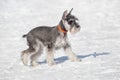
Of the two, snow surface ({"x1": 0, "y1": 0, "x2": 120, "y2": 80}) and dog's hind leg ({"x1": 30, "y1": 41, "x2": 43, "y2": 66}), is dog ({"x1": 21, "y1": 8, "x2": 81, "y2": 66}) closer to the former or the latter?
dog's hind leg ({"x1": 30, "y1": 41, "x2": 43, "y2": 66})

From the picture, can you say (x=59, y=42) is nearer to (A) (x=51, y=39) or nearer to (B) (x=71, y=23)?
(A) (x=51, y=39)

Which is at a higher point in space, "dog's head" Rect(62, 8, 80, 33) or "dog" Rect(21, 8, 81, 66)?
"dog's head" Rect(62, 8, 80, 33)

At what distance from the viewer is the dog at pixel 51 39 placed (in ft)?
50.7

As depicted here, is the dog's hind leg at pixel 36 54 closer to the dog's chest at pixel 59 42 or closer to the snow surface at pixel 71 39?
the snow surface at pixel 71 39

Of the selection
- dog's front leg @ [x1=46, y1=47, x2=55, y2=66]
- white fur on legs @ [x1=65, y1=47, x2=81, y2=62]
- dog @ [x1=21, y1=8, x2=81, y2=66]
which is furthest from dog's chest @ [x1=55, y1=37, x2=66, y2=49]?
white fur on legs @ [x1=65, y1=47, x2=81, y2=62]

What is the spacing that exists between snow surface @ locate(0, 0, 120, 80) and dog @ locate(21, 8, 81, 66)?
1.16 feet

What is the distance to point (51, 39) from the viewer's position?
15.6m

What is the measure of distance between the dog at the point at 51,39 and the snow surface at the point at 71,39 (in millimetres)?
352

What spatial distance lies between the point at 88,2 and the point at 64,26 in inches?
577

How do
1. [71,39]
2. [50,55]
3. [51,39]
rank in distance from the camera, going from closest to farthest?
[50,55] < [51,39] < [71,39]

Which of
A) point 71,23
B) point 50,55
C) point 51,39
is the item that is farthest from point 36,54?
point 71,23

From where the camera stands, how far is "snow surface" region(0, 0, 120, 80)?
14219 millimetres

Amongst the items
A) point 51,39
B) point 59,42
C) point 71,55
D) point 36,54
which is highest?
point 51,39

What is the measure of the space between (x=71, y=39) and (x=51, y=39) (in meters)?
5.95
